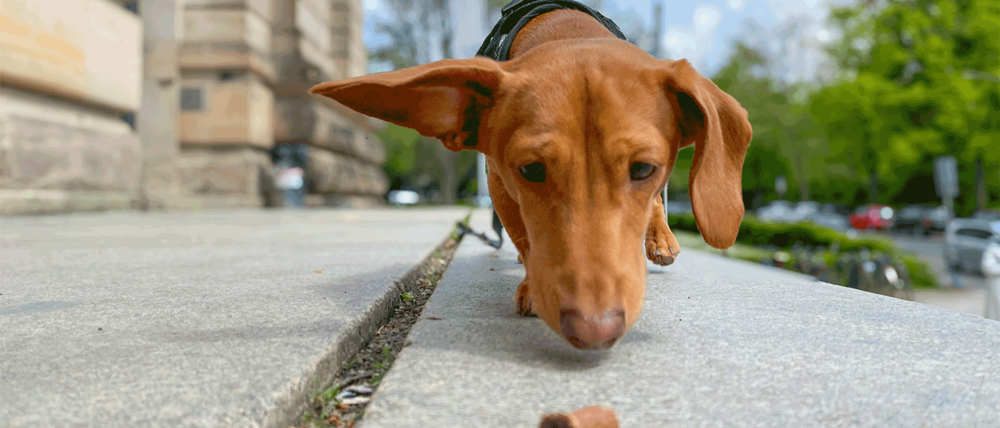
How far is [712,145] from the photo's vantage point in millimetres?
1621

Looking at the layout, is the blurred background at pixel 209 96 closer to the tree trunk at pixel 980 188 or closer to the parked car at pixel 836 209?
the tree trunk at pixel 980 188

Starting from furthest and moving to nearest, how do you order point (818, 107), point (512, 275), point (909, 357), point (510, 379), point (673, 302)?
point (818, 107), point (512, 275), point (673, 302), point (909, 357), point (510, 379)

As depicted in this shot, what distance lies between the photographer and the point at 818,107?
1064 inches

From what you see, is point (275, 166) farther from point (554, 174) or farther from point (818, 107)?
point (818, 107)

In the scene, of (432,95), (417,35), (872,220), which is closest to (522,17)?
(432,95)

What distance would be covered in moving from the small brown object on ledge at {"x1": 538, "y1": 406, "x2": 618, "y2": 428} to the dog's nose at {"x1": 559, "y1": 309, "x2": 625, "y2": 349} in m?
0.23

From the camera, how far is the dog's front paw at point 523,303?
1753mm

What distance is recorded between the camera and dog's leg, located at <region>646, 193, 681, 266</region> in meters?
2.41

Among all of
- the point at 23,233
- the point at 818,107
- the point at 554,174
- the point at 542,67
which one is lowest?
the point at 23,233

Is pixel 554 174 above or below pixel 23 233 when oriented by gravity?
above

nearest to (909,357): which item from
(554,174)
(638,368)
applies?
(638,368)

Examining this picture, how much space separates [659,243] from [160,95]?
27.3ft

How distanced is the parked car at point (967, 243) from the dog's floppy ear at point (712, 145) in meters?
16.4

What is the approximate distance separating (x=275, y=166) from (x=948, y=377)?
9.87 meters
